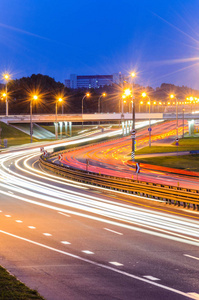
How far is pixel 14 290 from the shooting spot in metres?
10.4

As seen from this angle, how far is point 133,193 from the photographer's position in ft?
103

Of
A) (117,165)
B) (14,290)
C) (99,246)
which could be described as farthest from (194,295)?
(117,165)

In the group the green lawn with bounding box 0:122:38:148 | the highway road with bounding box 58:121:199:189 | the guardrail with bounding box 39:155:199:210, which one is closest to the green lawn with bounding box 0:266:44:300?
the guardrail with bounding box 39:155:199:210

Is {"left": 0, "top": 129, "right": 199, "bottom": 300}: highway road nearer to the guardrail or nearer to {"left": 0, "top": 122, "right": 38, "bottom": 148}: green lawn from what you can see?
the guardrail

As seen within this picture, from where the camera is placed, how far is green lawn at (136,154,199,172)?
55147 mm

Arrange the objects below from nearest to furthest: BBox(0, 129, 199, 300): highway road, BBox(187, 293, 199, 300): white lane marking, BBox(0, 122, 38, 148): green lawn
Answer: BBox(187, 293, 199, 300): white lane marking, BBox(0, 129, 199, 300): highway road, BBox(0, 122, 38, 148): green lawn

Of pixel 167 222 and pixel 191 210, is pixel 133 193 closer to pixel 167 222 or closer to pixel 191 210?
pixel 191 210

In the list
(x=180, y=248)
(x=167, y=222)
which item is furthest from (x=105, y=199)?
(x=180, y=248)

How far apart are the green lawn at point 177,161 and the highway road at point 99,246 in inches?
1019

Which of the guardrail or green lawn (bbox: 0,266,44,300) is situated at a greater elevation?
green lawn (bbox: 0,266,44,300)

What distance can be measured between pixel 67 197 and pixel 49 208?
4184 millimetres

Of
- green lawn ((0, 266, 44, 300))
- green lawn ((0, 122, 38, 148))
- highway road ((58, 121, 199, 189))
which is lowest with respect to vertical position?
highway road ((58, 121, 199, 189))

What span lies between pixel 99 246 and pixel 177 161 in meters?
45.5

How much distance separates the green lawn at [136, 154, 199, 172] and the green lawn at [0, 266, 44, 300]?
138ft
